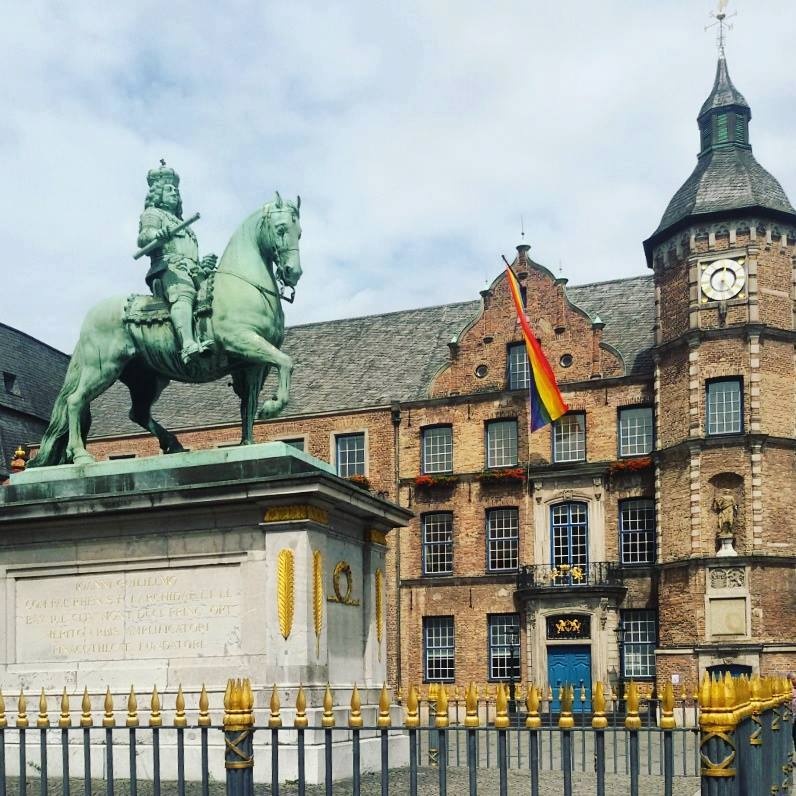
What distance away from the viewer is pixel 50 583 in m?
12.2

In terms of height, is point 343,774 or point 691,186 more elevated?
point 691,186

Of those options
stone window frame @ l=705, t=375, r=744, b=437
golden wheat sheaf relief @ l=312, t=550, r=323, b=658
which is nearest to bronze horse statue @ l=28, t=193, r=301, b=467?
golden wheat sheaf relief @ l=312, t=550, r=323, b=658

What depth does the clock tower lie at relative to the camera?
32.1 metres

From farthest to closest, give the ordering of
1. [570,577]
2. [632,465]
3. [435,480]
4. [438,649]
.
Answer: [435,480]
[438,649]
[570,577]
[632,465]

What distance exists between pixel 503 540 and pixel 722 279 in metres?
10.3

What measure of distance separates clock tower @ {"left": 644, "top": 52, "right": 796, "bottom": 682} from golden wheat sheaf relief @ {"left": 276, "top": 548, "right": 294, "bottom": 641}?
23352mm

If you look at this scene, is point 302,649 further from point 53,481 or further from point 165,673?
point 53,481

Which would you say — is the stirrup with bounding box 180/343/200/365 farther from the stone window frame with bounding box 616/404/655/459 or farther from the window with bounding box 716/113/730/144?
the window with bounding box 716/113/730/144

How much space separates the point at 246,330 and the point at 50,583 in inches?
129

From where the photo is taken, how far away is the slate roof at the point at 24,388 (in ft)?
143

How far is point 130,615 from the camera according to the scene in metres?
11.8

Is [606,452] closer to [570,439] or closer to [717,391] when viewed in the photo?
[570,439]

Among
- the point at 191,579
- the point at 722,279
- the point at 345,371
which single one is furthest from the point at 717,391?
the point at 191,579

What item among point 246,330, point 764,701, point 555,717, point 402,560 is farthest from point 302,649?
point 402,560
